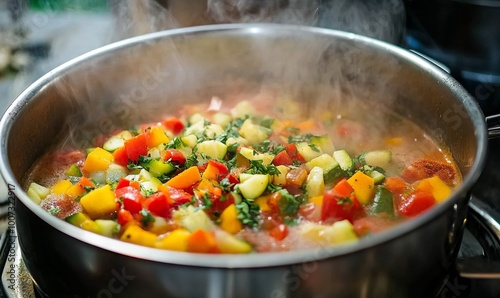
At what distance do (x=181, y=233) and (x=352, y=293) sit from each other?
0.50m

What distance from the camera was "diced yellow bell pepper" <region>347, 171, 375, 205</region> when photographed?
182 centimetres

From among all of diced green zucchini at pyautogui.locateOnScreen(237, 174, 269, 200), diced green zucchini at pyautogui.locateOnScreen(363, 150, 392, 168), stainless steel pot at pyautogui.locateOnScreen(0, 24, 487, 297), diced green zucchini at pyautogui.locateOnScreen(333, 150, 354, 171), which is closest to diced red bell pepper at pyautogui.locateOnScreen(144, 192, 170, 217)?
diced green zucchini at pyautogui.locateOnScreen(237, 174, 269, 200)

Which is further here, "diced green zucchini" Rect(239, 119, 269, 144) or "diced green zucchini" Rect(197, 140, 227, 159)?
"diced green zucchini" Rect(239, 119, 269, 144)

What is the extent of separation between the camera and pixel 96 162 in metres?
2.06

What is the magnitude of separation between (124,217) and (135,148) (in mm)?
507

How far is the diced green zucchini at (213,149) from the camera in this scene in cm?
205

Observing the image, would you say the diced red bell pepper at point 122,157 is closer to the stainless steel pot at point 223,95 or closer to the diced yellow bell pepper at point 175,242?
the stainless steel pot at point 223,95

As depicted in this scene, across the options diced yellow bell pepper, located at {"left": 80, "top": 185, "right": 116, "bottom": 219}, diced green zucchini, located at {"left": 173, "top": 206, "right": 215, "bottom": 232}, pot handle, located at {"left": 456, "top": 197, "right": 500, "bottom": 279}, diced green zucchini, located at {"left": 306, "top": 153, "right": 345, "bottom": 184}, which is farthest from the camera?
diced green zucchini, located at {"left": 306, "top": 153, "right": 345, "bottom": 184}

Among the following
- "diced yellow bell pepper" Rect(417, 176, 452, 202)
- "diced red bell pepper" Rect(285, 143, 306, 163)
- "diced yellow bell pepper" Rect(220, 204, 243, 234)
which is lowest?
"diced red bell pepper" Rect(285, 143, 306, 163)

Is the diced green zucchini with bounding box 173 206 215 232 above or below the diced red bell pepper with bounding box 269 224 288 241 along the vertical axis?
above

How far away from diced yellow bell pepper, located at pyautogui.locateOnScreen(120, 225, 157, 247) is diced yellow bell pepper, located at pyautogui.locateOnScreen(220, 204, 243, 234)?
221mm

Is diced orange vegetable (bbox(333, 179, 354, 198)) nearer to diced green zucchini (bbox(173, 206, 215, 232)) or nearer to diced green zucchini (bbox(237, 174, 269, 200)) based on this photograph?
diced green zucchini (bbox(237, 174, 269, 200))

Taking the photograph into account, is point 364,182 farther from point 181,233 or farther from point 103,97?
point 103,97

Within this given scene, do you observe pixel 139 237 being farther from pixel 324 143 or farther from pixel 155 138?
pixel 324 143
